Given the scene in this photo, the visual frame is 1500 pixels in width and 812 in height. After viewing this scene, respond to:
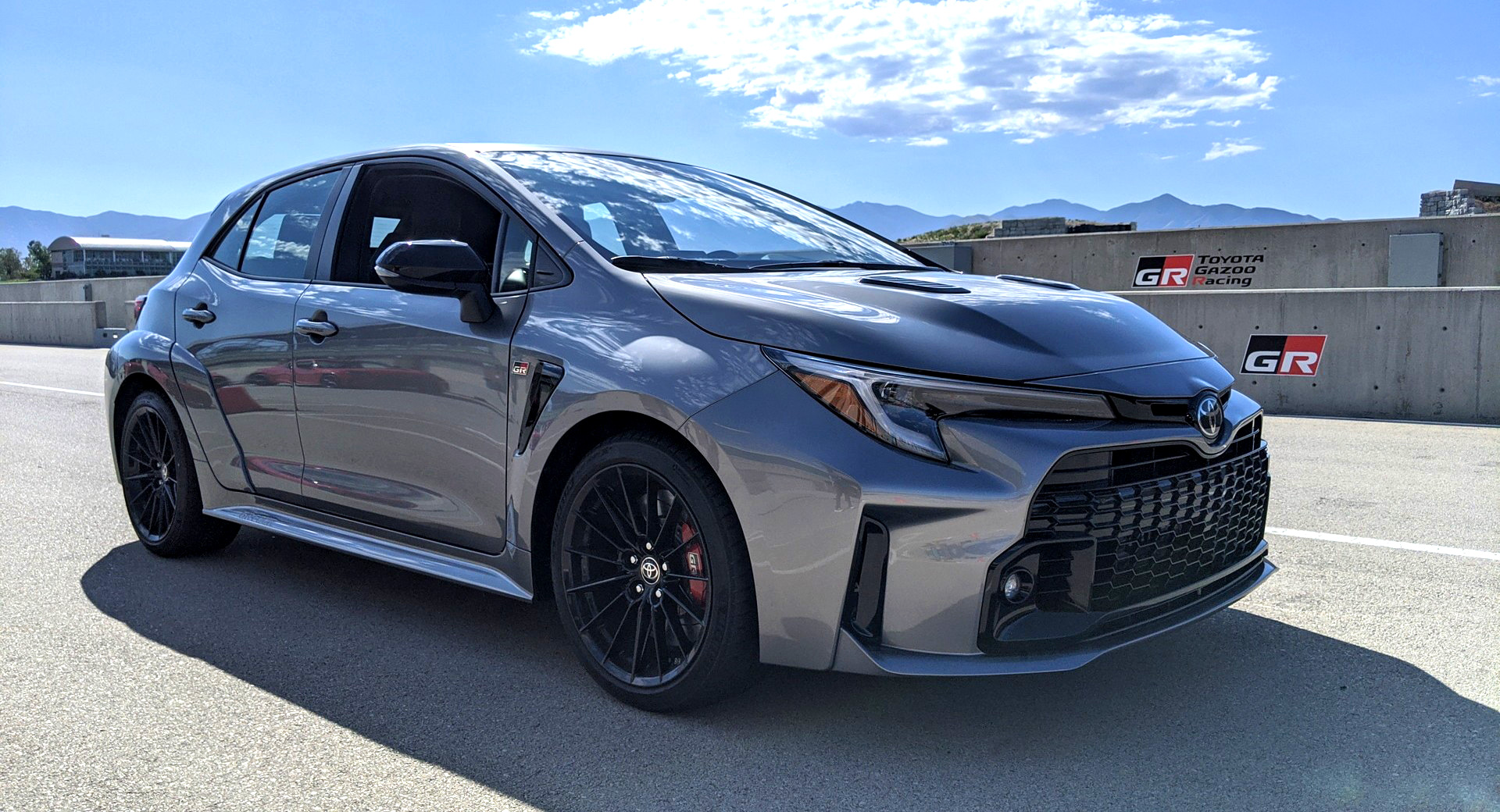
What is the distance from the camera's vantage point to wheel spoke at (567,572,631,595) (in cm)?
337

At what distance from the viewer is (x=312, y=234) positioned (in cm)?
449

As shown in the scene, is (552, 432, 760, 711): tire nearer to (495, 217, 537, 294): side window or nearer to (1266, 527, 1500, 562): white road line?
(495, 217, 537, 294): side window

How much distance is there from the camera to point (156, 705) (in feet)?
11.5

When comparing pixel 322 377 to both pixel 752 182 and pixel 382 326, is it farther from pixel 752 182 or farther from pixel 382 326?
pixel 752 182

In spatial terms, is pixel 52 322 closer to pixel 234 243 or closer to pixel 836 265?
pixel 234 243

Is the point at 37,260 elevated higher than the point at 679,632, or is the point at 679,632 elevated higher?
the point at 37,260

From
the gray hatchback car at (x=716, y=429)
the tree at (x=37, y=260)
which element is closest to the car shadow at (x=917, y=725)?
the gray hatchback car at (x=716, y=429)

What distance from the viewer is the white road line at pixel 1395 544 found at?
197 inches

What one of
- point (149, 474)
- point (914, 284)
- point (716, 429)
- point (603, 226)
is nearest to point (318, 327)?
point (603, 226)

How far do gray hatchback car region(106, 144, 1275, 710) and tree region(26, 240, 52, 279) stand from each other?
109 meters

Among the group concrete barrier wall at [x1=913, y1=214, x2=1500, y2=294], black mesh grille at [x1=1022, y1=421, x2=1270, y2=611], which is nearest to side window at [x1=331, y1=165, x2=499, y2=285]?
black mesh grille at [x1=1022, y1=421, x2=1270, y2=611]

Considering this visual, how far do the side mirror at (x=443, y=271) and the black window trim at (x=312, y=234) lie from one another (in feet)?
2.98

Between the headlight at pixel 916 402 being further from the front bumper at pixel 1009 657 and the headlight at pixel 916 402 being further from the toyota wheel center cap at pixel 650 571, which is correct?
the toyota wheel center cap at pixel 650 571

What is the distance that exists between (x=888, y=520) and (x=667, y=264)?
1147mm
